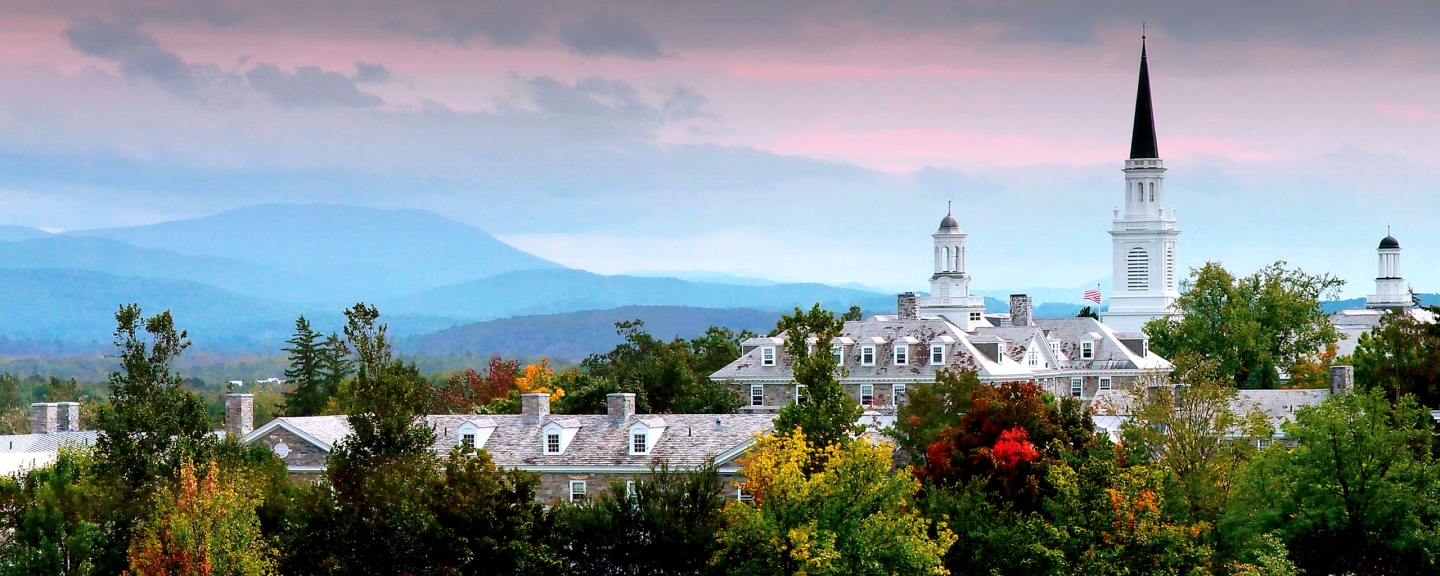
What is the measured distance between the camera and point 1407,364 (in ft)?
251

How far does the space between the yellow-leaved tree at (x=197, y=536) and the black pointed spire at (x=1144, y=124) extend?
3905 inches

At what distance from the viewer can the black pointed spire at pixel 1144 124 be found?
140 metres

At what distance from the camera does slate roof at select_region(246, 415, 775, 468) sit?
68.1m

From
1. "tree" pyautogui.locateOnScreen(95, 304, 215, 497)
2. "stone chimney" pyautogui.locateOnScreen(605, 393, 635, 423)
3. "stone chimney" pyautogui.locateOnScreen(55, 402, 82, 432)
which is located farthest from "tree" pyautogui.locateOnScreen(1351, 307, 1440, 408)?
"stone chimney" pyautogui.locateOnScreen(55, 402, 82, 432)

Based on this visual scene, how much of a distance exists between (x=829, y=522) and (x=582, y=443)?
16707 mm

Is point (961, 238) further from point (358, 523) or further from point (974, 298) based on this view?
point (358, 523)

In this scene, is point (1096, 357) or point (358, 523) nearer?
point (358, 523)

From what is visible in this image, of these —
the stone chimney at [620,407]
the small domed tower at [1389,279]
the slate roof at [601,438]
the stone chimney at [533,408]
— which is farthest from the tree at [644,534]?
the small domed tower at [1389,279]

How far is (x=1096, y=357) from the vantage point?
10306cm

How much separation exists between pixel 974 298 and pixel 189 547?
7619 cm

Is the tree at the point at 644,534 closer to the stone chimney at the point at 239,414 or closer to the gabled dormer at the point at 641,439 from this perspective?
the gabled dormer at the point at 641,439

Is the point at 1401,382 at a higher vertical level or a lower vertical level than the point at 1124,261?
lower

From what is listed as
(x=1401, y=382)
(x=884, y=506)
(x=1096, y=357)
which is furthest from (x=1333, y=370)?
(x=884, y=506)

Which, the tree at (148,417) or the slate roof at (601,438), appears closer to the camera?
the tree at (148,417)
